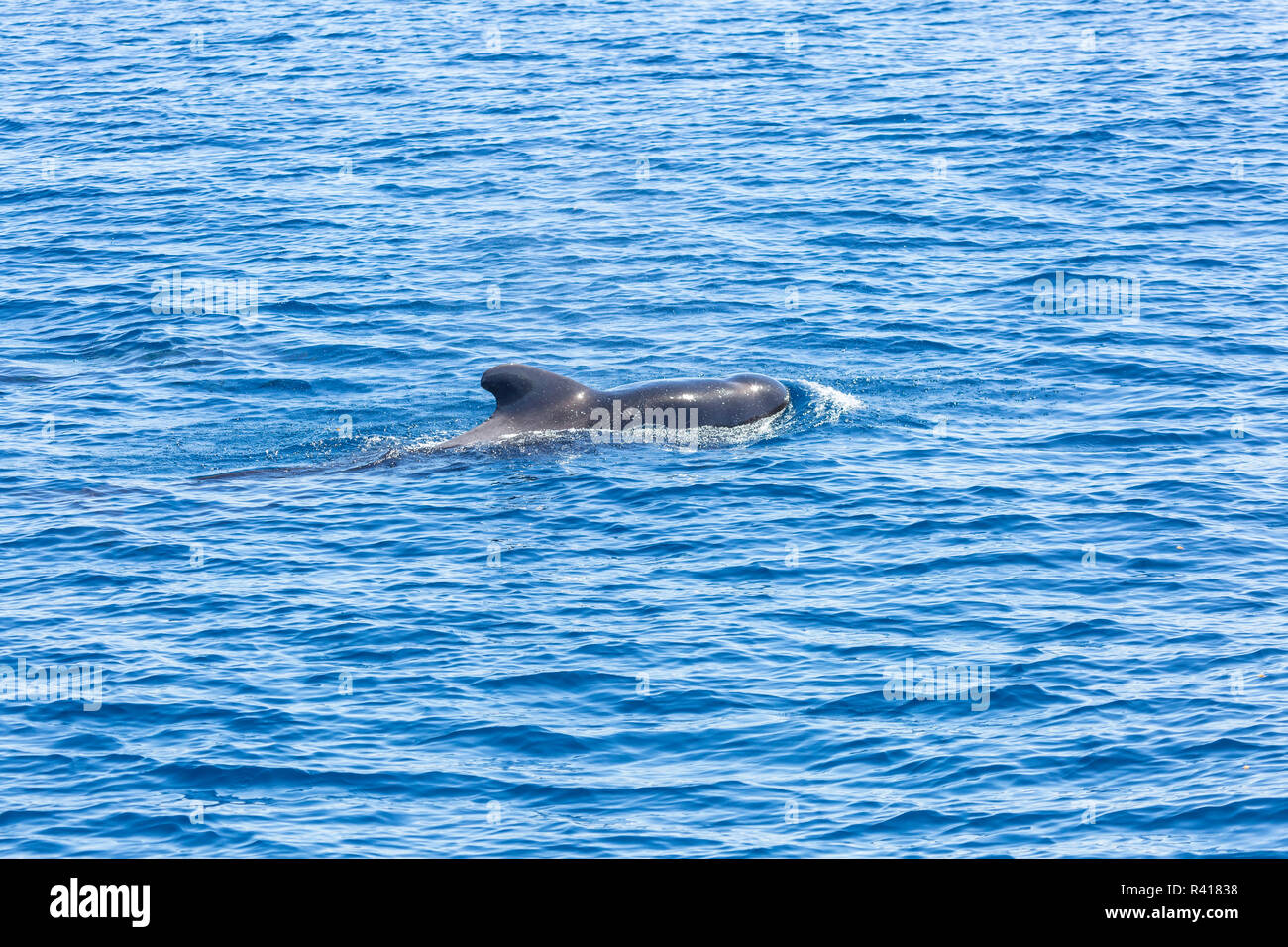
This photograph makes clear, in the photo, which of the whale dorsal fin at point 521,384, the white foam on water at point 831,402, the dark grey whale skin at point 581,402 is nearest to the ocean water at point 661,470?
the white foam on water at point 831,402

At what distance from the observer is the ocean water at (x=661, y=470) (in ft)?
57.4

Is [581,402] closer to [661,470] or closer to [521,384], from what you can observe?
[521,384]

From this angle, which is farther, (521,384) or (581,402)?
(581,402)

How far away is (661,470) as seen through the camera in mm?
26859

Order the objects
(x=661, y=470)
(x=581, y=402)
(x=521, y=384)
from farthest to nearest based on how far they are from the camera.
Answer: (x=581, y=402)
(x=521, y=384)
(x=661, y=470)


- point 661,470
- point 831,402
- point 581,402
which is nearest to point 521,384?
point 581,402

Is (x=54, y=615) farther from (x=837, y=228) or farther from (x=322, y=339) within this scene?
(x=837, y=228)

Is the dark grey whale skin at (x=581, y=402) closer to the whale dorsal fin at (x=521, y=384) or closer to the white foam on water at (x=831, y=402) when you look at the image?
the whale dorsal fin at (x=521, y=384)

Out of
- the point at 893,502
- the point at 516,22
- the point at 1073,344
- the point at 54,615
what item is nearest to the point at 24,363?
the point at 54,615

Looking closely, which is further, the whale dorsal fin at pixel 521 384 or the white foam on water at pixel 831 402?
the white foam on water at pixel 831 402

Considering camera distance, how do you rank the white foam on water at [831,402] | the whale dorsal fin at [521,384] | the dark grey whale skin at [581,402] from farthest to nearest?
the white foam on water at [831,402], the dark grey whale skin at [581,402], the whale dorsal fin at [521,384]

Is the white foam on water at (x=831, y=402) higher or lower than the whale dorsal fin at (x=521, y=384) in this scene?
lower

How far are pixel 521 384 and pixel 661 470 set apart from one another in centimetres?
292

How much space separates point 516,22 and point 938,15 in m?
A: 17.1
